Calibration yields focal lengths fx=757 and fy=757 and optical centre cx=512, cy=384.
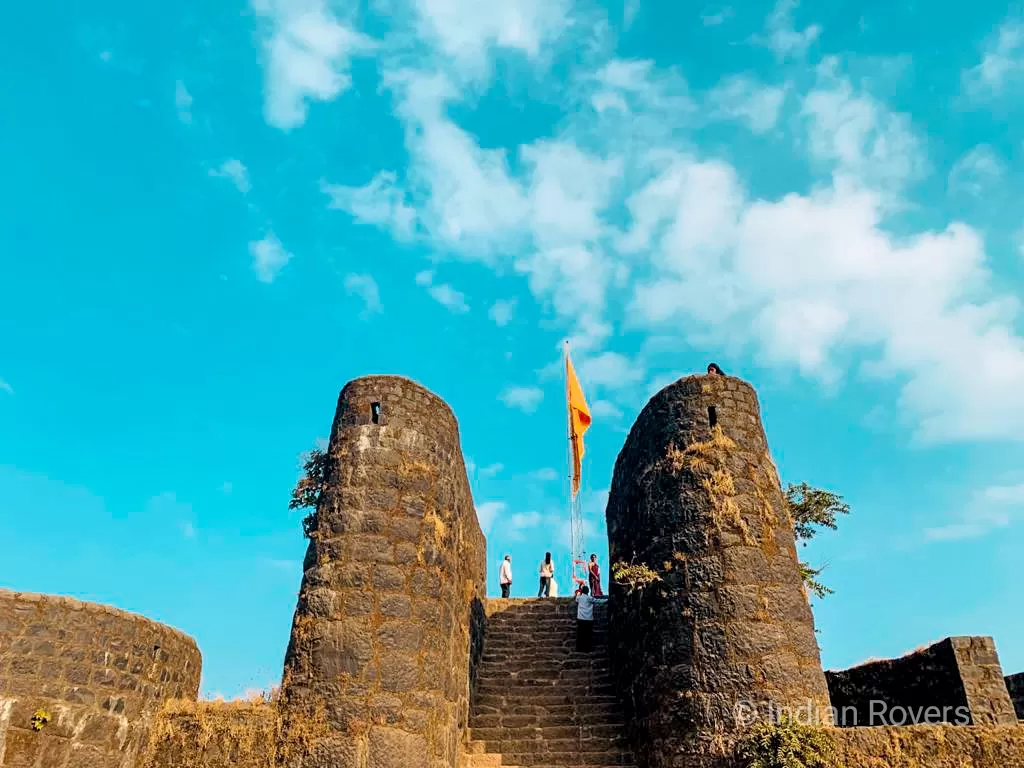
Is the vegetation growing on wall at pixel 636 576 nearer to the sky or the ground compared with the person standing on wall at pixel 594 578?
nearer to the ground

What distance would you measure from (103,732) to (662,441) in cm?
714

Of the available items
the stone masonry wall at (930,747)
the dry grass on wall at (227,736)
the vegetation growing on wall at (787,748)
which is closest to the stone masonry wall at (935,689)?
the stone masonry wall at (930,747)

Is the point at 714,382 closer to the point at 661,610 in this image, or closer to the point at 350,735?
the point at 661,610

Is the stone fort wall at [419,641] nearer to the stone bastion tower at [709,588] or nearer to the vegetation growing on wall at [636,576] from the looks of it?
the stone bastion tower at [709,588]

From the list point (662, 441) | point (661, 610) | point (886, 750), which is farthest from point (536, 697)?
point (886, 750)

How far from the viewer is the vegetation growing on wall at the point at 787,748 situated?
7.49 m

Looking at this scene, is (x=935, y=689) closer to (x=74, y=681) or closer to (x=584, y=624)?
(x=584, y=624)

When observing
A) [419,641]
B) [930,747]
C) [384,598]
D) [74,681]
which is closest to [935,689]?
[930,747]

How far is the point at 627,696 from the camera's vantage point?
1036 cm

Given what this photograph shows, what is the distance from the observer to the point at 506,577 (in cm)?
1669

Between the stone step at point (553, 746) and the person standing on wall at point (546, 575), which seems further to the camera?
the person standing on wall at point (546, 575)

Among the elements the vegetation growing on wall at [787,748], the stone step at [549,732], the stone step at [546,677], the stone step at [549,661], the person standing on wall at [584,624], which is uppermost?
the person standing on wall at [584,624]

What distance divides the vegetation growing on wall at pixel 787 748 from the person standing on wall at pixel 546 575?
9.02 meters

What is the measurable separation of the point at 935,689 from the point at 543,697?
208 inches
